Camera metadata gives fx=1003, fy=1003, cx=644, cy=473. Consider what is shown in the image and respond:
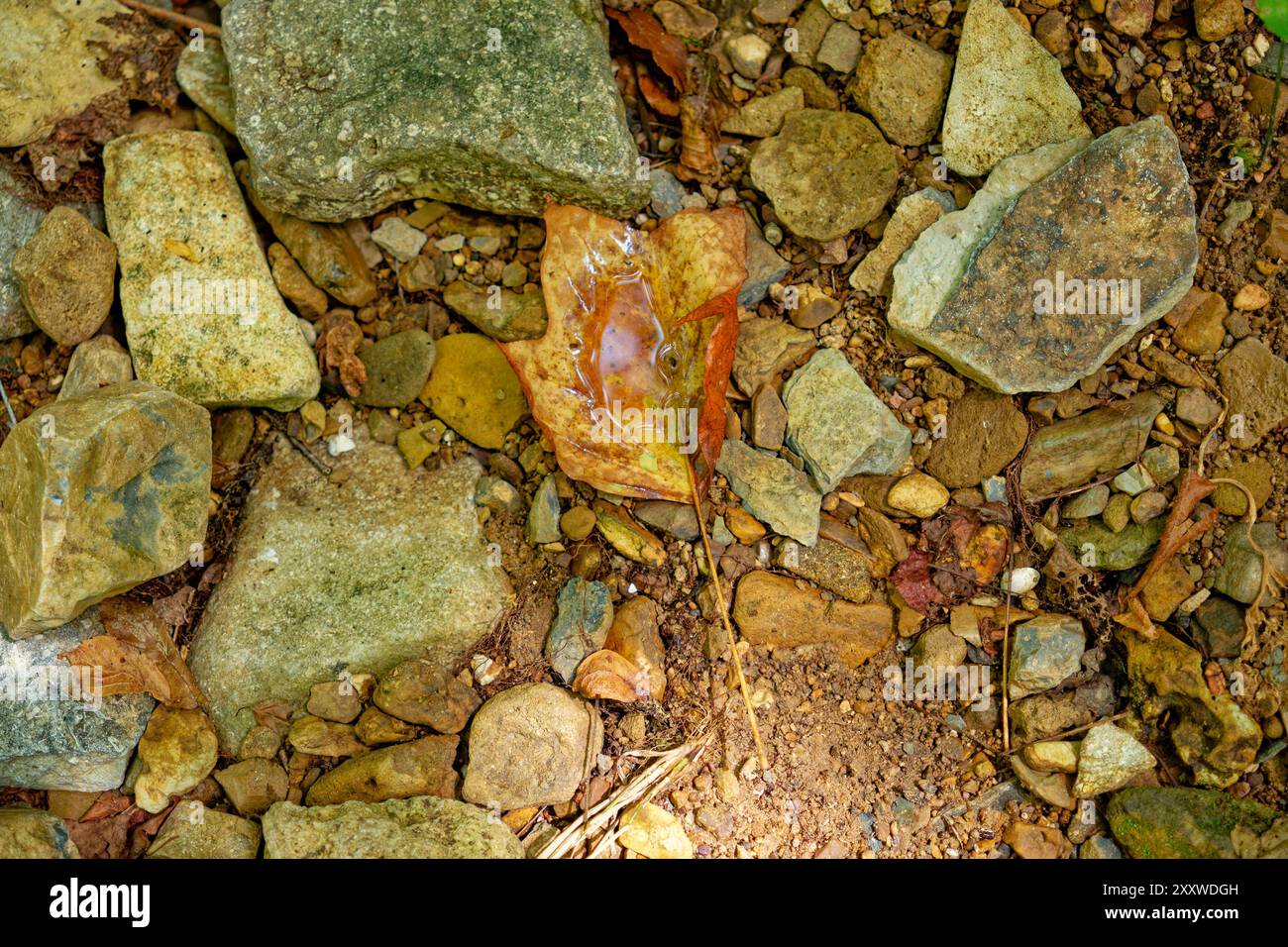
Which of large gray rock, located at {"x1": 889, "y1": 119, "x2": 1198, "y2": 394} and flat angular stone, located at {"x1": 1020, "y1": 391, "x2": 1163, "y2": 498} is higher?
large gray rock, located at {"x1": 889, "y1": 119, "x2": 1198, "y2": 394}

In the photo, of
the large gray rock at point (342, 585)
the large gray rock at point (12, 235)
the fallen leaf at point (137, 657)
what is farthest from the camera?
the large gray rock at point (12, 235)

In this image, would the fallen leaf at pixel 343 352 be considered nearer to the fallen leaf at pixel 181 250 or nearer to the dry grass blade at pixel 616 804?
the fallen leaf at pixel 181 250

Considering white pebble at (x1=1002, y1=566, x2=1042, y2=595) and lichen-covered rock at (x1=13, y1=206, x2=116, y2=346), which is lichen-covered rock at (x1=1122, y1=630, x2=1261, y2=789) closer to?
white pebble at (x1=1002, y1=566, x2=1042, y2=595)

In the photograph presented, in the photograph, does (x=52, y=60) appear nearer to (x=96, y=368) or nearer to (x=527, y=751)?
(x=96, y=368)

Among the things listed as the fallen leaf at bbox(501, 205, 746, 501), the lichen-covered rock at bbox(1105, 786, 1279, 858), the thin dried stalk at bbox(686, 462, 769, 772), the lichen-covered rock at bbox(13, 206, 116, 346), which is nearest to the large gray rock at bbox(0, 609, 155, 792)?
the lichen-covered rock at bbox(13, 206, 116, 346)

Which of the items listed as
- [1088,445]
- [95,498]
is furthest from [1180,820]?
[95,498]

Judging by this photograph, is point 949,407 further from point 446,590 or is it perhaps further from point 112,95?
point 112,95

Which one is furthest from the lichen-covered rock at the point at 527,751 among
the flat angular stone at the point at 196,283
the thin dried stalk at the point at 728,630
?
the flat angular stone at the point at 196,283
